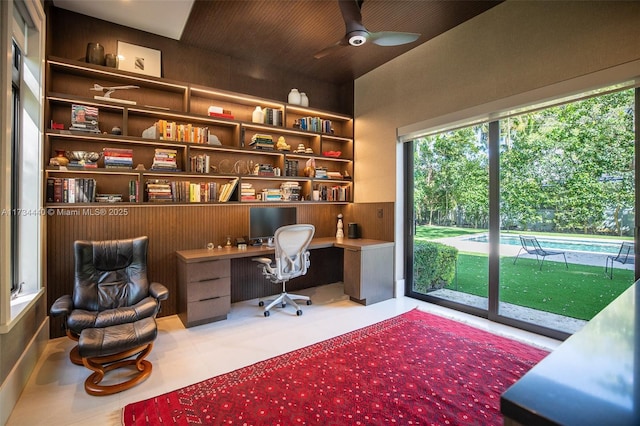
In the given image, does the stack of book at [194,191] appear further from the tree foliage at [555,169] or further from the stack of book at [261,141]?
the tree foliage at [555,169]

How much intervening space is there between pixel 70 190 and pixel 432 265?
166 inches

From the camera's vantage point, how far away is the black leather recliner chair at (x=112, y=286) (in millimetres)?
2496

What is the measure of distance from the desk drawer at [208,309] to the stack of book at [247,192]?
127 centimetres

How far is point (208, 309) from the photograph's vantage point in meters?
3.21

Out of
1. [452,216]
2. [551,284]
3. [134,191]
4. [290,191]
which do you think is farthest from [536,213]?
[134,191]

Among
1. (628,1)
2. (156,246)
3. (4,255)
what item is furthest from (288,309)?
(628,1)

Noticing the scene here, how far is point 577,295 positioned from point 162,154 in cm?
446

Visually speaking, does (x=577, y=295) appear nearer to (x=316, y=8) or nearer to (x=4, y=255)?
(x=316, y=8)

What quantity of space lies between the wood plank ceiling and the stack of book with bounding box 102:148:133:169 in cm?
156

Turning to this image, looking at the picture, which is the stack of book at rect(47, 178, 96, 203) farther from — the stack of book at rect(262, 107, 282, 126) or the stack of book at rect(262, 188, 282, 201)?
the stack of book at rect(262, 107, 282, 126)

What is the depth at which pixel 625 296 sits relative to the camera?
106 centimetres

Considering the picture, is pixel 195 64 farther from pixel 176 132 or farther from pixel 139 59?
pixel 176 132

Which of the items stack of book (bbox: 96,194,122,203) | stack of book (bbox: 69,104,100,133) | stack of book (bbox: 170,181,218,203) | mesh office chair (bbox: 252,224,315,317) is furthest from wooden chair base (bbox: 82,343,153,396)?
stack of book (bbox: 69,104,100,133)

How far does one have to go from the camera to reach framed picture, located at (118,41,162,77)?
3.27 metres
